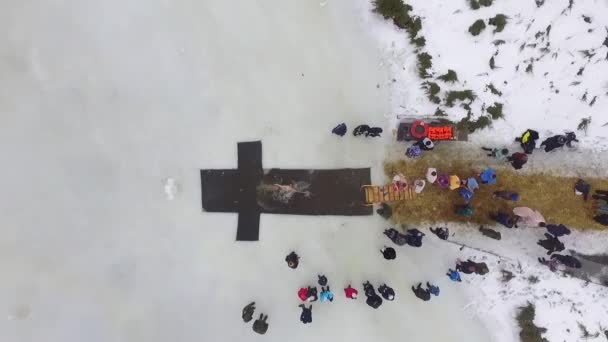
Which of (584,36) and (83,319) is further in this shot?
(83,319)

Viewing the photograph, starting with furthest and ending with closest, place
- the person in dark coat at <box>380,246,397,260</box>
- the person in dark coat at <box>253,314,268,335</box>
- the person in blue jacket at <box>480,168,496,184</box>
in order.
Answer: the person in dark coat at <box>253,314,268,335</box> < the person in dark coat at <box>380,246,397,260</box> < the person in blue jacket at <box>480,168,496,184</box>

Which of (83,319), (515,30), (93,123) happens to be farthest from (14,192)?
(515,30)

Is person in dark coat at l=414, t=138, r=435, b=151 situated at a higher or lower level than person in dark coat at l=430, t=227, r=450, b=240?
higher

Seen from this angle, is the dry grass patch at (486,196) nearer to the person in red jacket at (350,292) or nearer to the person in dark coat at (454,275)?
the person in dark coat at (454,275)

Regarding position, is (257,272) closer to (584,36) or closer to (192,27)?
(192,27)

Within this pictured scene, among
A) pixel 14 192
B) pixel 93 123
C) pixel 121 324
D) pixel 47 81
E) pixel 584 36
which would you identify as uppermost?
pixel 584 36

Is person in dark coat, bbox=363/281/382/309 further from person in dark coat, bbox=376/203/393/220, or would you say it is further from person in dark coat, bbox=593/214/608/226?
person in dark coat, bbox=593/214/608/226

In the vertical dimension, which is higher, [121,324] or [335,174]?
[335,174]

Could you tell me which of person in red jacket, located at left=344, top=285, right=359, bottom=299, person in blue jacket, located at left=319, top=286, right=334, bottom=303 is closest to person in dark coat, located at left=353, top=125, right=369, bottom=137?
person in red jacket, located at left=344, top=285, right=359, bottom=299
